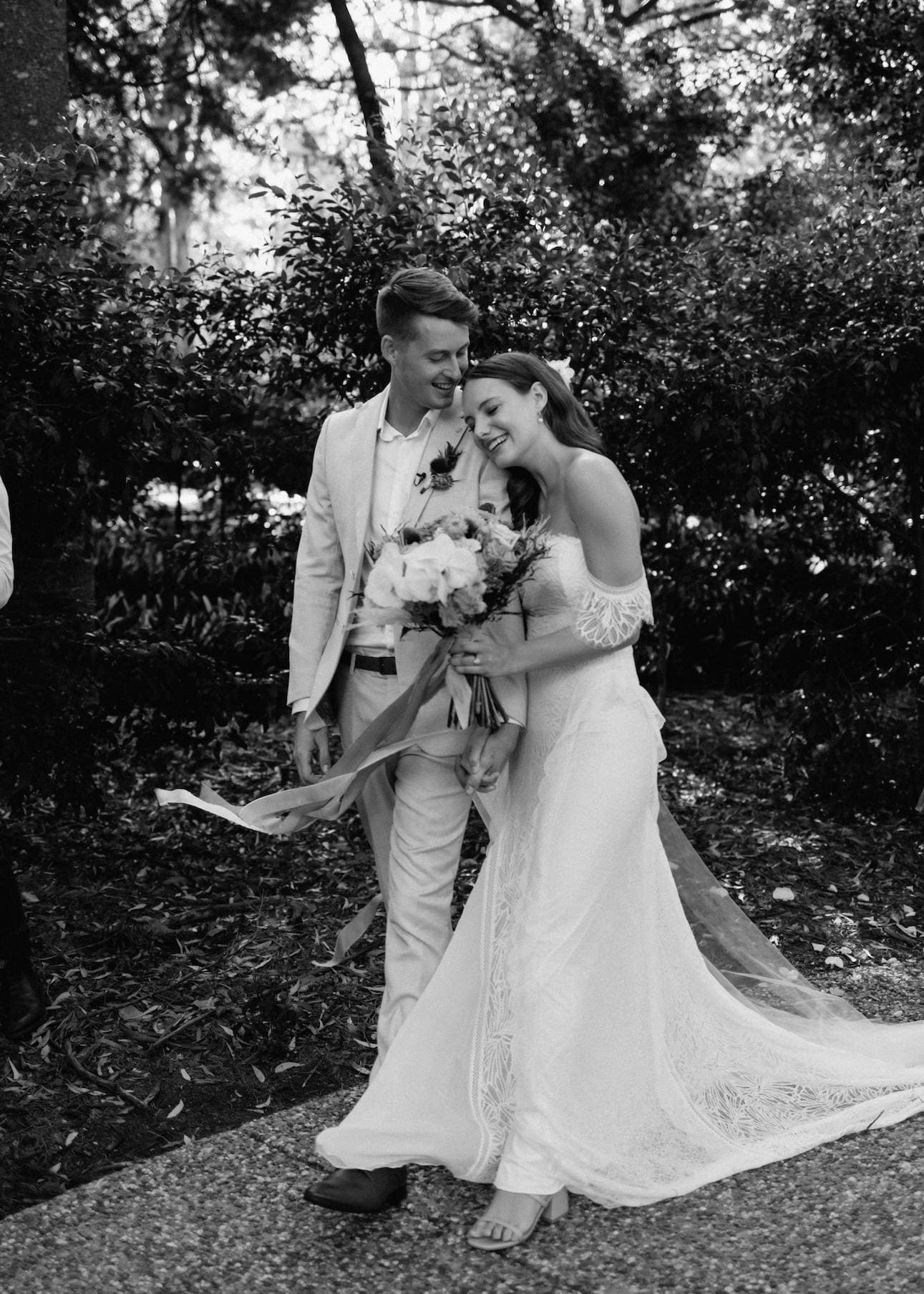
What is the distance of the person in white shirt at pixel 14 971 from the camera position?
4242mm

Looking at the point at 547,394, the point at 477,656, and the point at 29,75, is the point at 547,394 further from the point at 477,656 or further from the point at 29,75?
the point at 29,75

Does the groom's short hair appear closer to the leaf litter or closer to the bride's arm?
the bride's arm

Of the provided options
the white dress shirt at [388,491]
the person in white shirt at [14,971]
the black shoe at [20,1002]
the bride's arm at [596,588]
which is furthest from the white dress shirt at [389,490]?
the black shoe at [20,1002]

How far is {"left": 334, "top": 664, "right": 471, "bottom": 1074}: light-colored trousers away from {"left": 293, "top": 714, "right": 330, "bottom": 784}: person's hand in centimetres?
23

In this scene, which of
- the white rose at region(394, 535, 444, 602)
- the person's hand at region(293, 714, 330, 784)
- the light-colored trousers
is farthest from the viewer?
the person's hand at region(293, 714, 330, 784)

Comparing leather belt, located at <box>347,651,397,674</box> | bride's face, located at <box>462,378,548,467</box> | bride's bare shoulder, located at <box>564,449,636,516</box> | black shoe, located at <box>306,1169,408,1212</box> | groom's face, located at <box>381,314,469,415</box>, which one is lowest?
black shoe, located at <box>306,1169,408,1212</box>

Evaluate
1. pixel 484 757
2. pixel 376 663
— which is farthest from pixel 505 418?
pixel 484 757

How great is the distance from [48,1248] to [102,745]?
3103 millimetres

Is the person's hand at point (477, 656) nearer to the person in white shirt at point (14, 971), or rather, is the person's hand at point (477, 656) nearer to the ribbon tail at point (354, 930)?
the ribbon tail at point (354, 930)

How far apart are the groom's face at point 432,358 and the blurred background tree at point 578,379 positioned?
1.65 m

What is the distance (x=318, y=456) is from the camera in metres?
3.77

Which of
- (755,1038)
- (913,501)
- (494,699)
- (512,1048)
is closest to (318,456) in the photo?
(494,699)

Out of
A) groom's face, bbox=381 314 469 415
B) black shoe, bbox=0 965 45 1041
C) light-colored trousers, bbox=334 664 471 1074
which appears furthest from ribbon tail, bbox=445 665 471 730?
black shoe, bbox=0 965 45 1041

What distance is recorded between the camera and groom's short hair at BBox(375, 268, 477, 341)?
349cm
